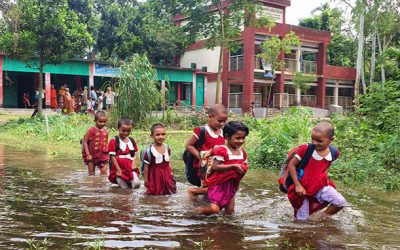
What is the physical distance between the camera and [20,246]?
3.74m

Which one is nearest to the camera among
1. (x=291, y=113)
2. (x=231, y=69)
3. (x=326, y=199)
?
(x=326, y=199)

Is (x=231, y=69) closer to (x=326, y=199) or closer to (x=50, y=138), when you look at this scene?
(x=50, y=138)

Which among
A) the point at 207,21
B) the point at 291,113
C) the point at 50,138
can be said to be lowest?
the point at 50,138

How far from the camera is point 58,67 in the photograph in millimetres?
29391

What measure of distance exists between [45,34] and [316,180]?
57.6 ft

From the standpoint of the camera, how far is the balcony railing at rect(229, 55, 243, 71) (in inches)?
1366

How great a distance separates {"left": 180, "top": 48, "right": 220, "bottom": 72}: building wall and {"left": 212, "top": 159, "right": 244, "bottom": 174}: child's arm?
31.9 meters

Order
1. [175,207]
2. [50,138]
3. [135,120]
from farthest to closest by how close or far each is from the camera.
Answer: [135,120]
[50,138]
[175,207]

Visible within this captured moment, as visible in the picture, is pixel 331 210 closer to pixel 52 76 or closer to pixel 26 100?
pixel 26 100

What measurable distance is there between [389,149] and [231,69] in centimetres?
2724

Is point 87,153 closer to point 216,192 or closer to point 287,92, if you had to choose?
point 216,192

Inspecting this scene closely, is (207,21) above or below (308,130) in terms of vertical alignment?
above

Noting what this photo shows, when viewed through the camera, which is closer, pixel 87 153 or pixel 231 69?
pixel 87 153

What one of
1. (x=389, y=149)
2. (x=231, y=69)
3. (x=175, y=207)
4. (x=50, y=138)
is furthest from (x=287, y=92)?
(x=175, y=207)
